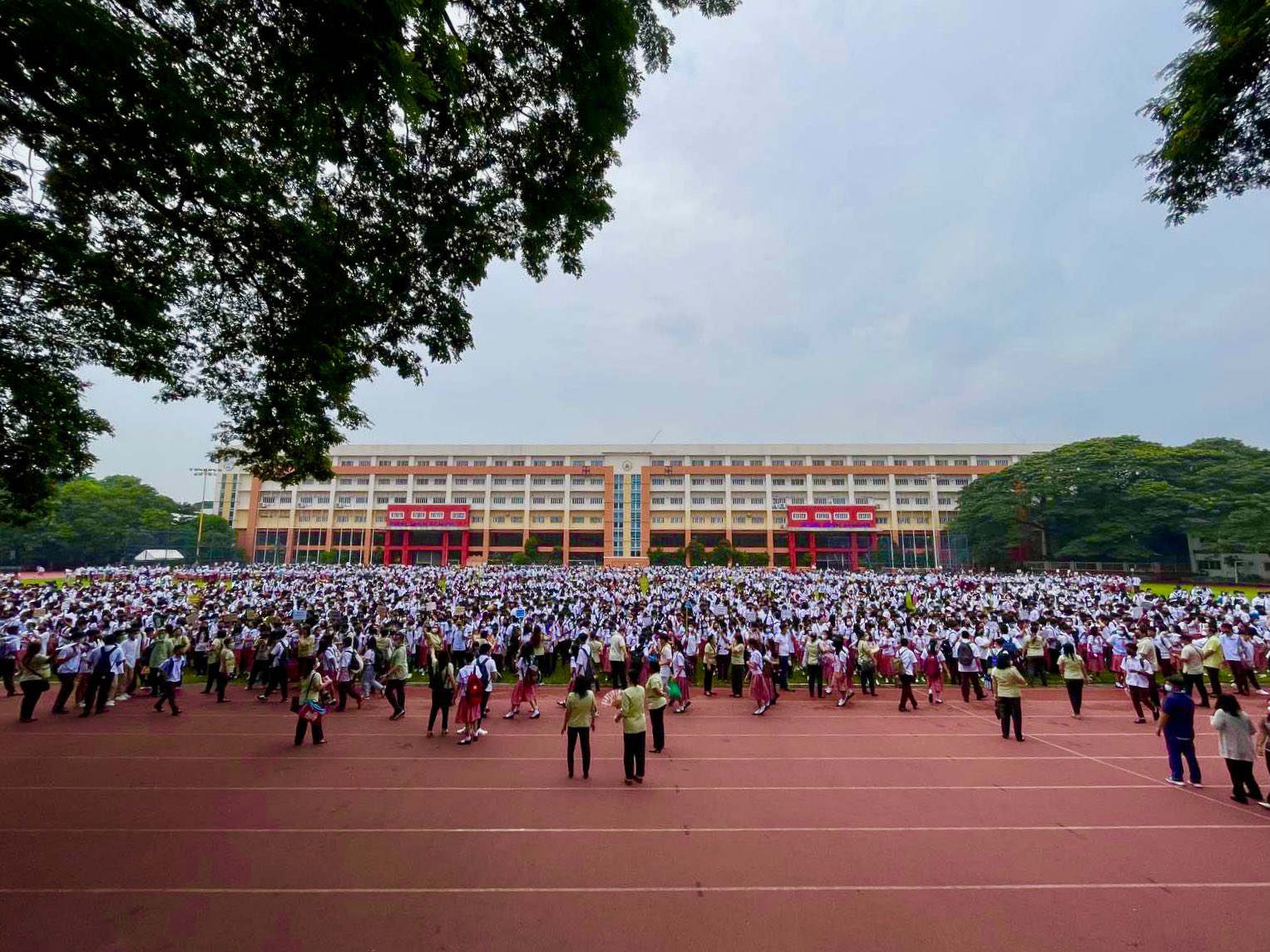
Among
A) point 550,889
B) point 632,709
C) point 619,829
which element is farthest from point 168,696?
point 550,889

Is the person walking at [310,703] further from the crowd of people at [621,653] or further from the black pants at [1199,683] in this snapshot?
the black pants at [1199,683]

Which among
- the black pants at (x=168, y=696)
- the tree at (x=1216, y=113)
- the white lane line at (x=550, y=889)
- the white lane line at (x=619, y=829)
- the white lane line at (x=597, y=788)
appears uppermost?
the tree at (x=1216, y=113)

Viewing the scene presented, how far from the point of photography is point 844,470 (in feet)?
203

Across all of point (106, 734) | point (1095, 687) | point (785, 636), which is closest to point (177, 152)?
point (106, 734)

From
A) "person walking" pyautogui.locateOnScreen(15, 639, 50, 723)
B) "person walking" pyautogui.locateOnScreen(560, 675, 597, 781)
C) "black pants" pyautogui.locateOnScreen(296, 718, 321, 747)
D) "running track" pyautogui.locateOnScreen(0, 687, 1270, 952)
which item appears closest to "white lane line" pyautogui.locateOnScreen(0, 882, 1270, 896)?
"running track" pyautogui.locateOnScreen(0, 687, 1270, 952)

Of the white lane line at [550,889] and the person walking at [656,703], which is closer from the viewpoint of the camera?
the white lane line at [550,889]

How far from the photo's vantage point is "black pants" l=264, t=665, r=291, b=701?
11.3 meters

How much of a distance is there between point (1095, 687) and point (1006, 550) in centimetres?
4373

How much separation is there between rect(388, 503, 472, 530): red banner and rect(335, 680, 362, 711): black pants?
162 ft

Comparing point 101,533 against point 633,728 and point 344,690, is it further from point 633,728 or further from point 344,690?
point 633,728

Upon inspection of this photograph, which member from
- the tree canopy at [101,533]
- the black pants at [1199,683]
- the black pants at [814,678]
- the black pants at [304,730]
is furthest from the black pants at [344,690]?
the tree canopy at [101,533]

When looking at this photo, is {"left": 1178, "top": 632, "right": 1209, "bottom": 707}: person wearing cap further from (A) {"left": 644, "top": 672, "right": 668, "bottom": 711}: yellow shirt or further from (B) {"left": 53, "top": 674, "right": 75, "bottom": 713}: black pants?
(B) {"left": 53, "top": 674, "right": 75, "bottom": 713}: black pants

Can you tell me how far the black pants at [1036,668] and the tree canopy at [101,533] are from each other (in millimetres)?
57115

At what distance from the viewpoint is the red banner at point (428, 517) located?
5781 cm
